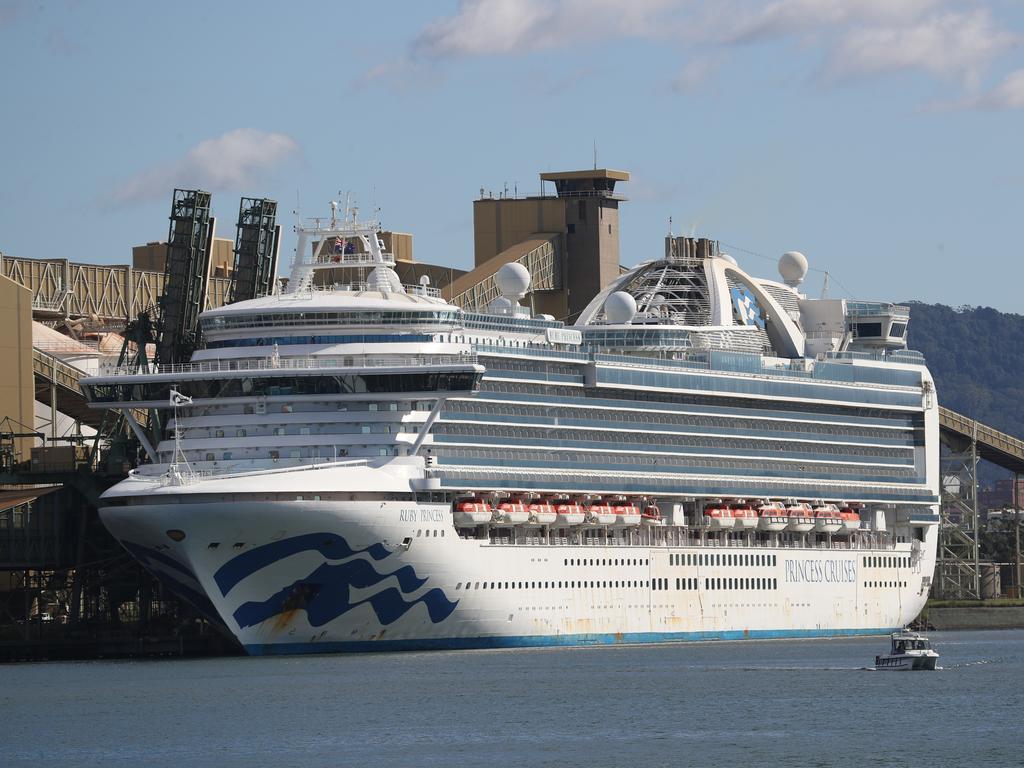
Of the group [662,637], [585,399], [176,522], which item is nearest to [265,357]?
[176,522]

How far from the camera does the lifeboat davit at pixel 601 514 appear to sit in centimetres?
8738

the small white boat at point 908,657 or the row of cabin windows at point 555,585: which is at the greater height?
the row of cabin windows at point 555,585

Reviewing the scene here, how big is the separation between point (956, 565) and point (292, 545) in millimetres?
57554

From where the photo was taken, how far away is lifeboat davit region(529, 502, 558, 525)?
277 feet

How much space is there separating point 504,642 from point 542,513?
5.28 meters

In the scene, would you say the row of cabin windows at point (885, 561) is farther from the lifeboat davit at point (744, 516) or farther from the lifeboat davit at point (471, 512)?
the lifeboat davit at point (471, 512)

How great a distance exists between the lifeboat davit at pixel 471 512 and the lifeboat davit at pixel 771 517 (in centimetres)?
1815

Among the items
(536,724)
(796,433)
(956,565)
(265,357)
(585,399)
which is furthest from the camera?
(956,565)

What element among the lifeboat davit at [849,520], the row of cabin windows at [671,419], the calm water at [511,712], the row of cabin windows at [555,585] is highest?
the row of cabin windows at [671,419]

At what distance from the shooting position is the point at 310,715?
62312 mm

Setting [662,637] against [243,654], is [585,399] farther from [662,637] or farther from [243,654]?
[243,654]

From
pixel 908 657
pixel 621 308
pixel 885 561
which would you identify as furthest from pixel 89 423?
pixel 908 657

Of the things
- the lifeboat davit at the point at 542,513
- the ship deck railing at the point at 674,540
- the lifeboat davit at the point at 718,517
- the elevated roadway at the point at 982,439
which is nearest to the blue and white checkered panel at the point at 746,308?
the ship deck railing at the point at 674,540

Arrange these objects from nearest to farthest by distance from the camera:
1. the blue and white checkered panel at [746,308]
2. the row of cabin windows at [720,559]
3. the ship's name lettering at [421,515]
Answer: the ship's name lettering at [421,515]
the row of cabin windows at [720,559]
the blue and white checkered panel at [746,308]
